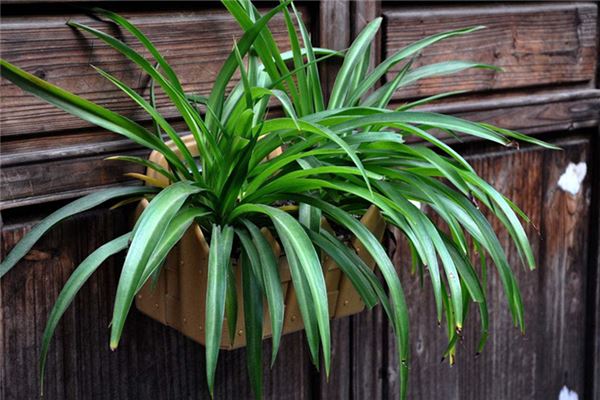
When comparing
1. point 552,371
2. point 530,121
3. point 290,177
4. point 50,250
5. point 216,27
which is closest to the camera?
point 290,177

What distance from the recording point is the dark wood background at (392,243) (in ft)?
4.25

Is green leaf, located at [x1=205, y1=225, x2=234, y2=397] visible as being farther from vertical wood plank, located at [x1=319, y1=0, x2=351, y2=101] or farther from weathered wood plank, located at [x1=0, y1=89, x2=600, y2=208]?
vertical wood plank, located at [x1=319, y1=0, x2=351, y2=101]

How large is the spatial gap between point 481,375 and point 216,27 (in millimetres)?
988

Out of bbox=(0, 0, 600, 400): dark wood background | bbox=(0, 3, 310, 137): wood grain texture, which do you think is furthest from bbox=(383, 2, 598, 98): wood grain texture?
bbox=(0, 3, 310, 137): wood grain texture

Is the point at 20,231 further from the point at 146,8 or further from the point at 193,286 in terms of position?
the point at 146,8

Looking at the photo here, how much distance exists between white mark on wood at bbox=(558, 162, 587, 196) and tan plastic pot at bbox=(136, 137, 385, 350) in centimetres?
84

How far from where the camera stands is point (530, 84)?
194cm

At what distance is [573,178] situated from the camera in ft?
6.86

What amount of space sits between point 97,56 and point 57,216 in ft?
0.80

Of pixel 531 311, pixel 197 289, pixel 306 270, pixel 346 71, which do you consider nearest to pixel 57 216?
pixel 197 289

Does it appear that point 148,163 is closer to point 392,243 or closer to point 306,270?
point 306,270

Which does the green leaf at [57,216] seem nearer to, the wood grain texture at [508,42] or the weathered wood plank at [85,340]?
the weathered wood plank at [85,340]

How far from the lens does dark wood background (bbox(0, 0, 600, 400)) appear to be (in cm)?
130

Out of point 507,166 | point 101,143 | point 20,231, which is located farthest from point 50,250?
point 507,166
